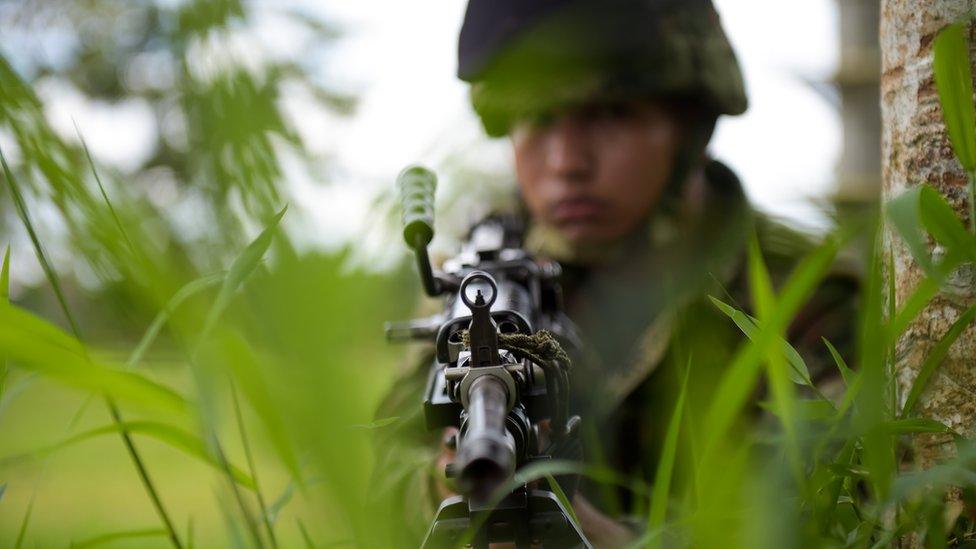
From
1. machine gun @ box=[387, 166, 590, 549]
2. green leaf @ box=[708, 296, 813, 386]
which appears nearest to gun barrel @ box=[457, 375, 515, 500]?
machine gun @ box=[387, 166, 590, 549]

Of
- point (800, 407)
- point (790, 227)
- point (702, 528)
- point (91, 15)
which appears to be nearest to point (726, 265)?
point (790, 227)

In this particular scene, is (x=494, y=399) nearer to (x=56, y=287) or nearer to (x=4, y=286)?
(x=56, y=287)

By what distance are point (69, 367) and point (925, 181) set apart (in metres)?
0.83

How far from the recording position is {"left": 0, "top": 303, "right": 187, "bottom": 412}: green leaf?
0.57 m

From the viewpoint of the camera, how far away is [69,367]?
578mm

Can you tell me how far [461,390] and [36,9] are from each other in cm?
184

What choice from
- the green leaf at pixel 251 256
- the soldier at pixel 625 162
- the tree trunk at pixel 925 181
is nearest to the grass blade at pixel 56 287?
the green leaf at pixel 251 256

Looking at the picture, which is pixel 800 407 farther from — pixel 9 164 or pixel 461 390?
pixel 9 164

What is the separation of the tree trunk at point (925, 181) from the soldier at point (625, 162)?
989mm

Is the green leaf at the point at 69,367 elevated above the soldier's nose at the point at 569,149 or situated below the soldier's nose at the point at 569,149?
below

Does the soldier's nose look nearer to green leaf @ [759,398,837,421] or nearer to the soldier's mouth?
the soldier's mouth

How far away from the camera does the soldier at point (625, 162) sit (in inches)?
79.6

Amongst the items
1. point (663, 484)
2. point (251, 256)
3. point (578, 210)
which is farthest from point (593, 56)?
point (251, 256)

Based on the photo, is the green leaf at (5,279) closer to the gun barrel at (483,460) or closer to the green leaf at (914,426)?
the gun barrel at (483,460)
